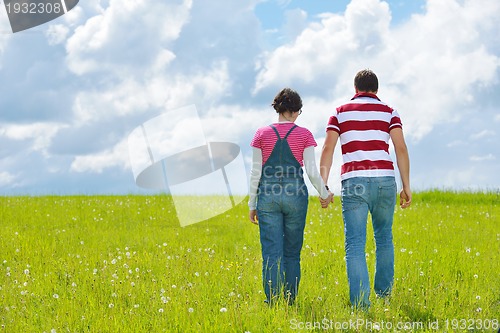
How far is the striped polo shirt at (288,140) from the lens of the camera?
6.58m

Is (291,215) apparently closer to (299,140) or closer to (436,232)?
(299,140)

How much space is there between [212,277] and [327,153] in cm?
301

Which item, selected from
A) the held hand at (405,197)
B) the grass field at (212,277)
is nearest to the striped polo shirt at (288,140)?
the held hand at (405,197)

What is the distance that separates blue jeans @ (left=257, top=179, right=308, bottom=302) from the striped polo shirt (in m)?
0.35

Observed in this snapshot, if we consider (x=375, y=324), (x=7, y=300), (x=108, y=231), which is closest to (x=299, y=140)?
(x=375, y=324)

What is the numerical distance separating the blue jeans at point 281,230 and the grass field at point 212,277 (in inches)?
13.4

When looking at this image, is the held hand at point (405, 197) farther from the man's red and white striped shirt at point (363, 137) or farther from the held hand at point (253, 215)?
the held hand at point (253, 215)

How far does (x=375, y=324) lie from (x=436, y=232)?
768cm

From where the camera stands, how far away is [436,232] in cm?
1305

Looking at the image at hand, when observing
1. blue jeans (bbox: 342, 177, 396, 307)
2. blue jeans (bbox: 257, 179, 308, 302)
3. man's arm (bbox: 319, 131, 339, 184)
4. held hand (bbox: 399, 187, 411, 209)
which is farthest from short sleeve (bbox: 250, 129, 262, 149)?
held hand (bbox: 399, 187, 411, 209)

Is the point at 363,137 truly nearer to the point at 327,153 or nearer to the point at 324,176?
the point at 327,153

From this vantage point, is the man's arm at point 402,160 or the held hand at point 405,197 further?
the held hand at point 405,197

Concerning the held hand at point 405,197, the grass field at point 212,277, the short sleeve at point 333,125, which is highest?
the short sleeve at point 333,125

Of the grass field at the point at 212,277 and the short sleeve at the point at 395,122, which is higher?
the short sleeve at the point at 395,122
